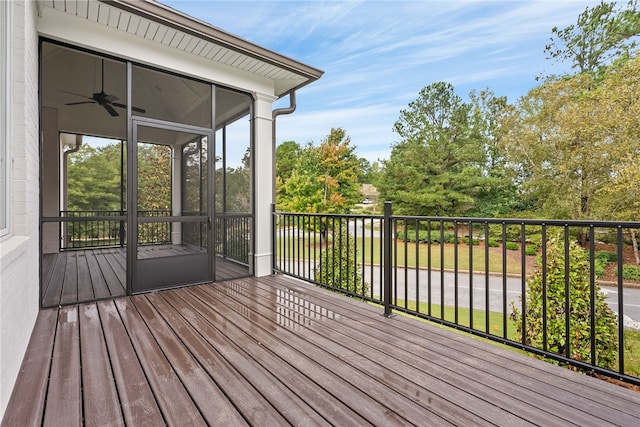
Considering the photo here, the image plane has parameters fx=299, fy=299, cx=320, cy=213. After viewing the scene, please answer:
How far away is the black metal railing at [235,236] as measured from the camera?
4141mm

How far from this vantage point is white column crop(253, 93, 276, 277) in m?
4.17

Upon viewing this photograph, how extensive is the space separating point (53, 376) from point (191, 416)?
38.5 inches

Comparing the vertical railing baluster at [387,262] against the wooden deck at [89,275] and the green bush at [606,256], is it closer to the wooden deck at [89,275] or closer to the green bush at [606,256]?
the wooden deck at [89,275]

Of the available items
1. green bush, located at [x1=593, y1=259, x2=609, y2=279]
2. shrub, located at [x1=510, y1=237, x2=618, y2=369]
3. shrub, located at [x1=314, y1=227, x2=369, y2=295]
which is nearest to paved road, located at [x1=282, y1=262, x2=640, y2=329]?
green bush, located at [x1=593, y1=259, x2=609, y2=279]

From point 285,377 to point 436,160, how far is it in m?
15.2

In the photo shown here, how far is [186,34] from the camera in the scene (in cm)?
315

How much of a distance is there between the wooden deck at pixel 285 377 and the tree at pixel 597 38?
14.6m

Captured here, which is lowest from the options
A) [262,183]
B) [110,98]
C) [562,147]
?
[262,183]

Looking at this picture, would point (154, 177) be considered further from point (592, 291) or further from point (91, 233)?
point (91, 233)

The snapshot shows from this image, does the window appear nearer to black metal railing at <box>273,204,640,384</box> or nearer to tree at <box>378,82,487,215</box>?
black metal railing at <box>273,204,640,384</box>

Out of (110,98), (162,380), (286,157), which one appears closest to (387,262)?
(162,380)

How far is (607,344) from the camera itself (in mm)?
2709

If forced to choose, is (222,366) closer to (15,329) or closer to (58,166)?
(15,329)

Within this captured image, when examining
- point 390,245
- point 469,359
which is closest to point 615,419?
point 469,359
